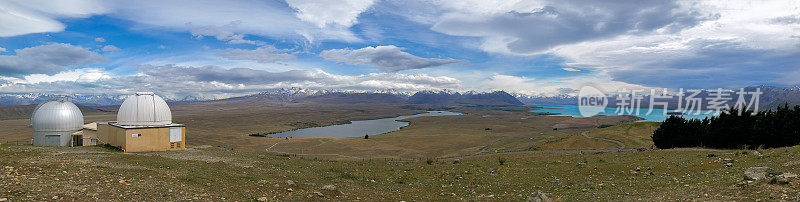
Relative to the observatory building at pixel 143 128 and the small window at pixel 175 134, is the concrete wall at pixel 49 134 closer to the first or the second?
the observatory building at pixel 143 128

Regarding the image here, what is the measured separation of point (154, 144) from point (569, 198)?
47532 mm

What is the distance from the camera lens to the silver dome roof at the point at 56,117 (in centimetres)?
4728

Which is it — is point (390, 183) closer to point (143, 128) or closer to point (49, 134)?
point (143, 128)

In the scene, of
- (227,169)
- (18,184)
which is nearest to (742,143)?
(227,169)

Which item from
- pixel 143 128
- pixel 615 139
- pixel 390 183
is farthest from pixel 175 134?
pixel 615 139

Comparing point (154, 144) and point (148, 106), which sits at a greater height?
point (148, 106)

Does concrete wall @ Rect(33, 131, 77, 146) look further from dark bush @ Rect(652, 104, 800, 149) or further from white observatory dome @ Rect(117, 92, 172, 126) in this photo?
dark bush @ Rect(652, 104, 800, 149)

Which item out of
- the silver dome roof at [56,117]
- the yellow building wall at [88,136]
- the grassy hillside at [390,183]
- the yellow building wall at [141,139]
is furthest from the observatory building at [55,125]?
the grassy hillside at [390,183]

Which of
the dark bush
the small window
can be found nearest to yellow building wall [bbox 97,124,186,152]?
the small window

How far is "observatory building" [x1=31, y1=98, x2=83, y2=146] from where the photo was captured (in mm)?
47312

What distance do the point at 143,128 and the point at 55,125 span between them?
18764 millimetres

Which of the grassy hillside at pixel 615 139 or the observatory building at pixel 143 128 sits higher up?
the observatory building at pixel 143 128

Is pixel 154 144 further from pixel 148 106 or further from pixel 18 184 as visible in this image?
pixel 18 184

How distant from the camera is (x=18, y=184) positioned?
14.3 meters
